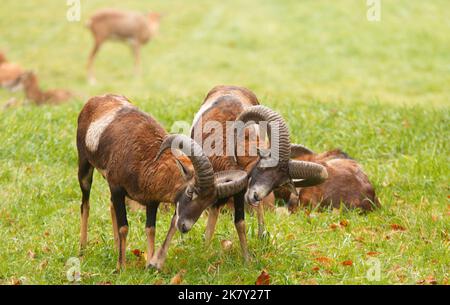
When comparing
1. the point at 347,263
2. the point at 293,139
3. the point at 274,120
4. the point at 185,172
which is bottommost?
the point at 347,263

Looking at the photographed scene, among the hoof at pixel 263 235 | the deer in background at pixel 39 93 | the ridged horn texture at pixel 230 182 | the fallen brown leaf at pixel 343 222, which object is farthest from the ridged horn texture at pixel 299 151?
the deer in background at pixel 39 93

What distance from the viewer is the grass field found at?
7121 millimetres

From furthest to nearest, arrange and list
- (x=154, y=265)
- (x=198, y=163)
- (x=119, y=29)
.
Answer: (x=119, y=29) < (x=154, y=265) < (x=198, y=163)

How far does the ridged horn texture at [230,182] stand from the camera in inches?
249

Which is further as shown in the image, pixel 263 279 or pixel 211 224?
pixel 211 224

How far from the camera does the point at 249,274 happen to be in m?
6.83

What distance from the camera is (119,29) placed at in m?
22.6

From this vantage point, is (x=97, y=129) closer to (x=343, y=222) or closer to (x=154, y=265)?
(x=154, y=265)

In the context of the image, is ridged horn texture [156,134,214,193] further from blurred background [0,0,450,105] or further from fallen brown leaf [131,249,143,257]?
blurred background [0,0,450,105]

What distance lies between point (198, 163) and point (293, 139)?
5216 mm

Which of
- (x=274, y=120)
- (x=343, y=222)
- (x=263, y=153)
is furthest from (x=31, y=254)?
(x=343, y=222)

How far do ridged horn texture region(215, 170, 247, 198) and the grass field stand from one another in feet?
2.83

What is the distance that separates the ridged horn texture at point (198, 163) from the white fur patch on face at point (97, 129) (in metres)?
1.06
